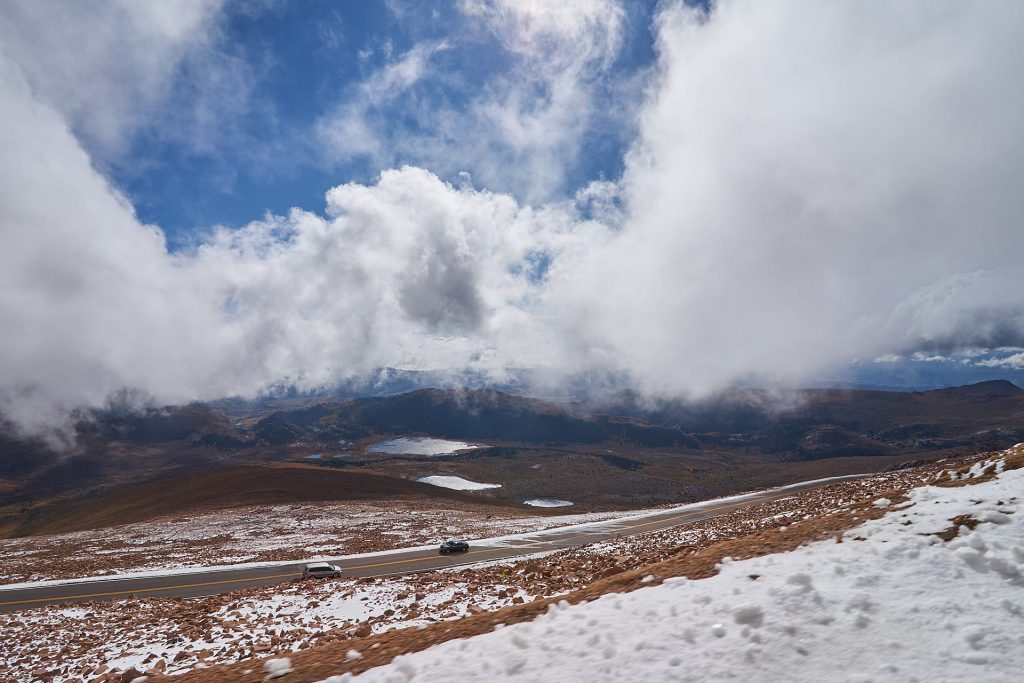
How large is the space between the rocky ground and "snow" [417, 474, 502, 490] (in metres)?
146

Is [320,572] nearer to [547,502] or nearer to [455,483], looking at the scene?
[547,502]

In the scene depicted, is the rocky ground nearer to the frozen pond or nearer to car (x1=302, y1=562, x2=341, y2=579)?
car (x1=302, y1=562, x2=341, y2=579)

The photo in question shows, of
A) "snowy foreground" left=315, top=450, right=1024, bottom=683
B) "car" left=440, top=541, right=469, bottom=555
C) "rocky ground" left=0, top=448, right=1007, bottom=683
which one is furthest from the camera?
"car" left=440, top=541, right=469, bottom=555

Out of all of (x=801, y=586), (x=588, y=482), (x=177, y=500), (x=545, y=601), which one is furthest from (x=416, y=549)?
(x=588, y=482)

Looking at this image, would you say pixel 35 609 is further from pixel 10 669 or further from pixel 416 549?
pixel 416 549

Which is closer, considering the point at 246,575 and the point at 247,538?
the point at 246,575

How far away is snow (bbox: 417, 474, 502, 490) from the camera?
16512 cm

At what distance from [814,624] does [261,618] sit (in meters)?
17.8

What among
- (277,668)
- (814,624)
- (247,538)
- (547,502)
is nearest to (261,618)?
(277,668)

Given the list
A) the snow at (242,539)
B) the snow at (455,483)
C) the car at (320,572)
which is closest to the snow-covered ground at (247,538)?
the snow at (242,539)

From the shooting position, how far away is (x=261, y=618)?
659 inches

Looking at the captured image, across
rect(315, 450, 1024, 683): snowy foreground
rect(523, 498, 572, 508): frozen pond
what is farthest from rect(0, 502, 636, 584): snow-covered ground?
rect(523, 498, 572, 508): frozen pond

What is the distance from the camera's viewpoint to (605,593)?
9.43 metres

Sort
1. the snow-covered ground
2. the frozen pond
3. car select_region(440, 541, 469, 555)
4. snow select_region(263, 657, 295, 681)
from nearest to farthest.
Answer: snow select_region(263, 657, 295, 681)
car select_region(440, 541, 469, 555)
the snow-covered ground
the frozen pond
